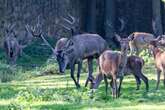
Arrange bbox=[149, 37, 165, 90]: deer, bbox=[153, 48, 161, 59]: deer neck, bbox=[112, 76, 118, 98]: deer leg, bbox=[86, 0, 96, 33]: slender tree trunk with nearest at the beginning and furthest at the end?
bbox=[112, 76, 118, 98]: deer leg, bbox=[149, 37, 165, 90]: deer, bbox=[153, 48, 161, 59]: deer neck, bbox=[86, 0, 96, 33]: slender tree trunk

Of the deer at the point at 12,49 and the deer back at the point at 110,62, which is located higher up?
the deer at the point at 12,49

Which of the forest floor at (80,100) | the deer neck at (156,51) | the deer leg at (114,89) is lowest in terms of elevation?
the forest floor at (80,100)

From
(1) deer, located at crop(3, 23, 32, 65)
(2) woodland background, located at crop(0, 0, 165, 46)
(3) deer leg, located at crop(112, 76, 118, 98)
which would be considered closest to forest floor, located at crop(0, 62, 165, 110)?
(3) deer leg, located at crop(112, 76, 118, 98)

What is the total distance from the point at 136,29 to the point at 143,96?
2644 centimetres

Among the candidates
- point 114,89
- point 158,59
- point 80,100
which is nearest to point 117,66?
point 114,89

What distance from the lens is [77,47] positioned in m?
21.0

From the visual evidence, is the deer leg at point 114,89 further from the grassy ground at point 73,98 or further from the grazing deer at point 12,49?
the grazing deer at point 12,49

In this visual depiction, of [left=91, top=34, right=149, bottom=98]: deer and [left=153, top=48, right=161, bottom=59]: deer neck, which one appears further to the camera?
[left=153, top=48, right=161, bottom=59]: deer neck

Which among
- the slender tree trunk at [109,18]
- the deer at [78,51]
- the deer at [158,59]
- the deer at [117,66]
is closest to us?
the deer at [117,66]

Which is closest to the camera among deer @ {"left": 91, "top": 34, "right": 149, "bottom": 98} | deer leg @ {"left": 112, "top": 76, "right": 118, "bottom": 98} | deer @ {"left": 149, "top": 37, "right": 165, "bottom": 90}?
deer @ {"left": 91, "top": 34, "right": 149, "bottom": 98}

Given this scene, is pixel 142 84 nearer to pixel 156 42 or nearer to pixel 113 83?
pixel 156 42

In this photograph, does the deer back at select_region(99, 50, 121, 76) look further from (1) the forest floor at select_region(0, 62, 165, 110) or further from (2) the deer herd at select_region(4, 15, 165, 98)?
(1) the forest floor at select_region(0, 62, 165, 110)

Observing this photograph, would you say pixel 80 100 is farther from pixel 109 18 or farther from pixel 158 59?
pixel 109 18

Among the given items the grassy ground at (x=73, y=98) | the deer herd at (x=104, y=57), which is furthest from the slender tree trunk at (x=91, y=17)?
the grassy ground at (x=73, y=98)
